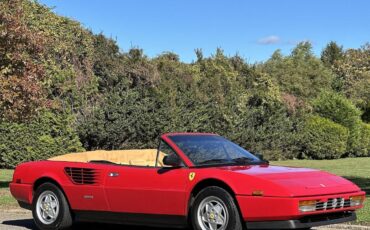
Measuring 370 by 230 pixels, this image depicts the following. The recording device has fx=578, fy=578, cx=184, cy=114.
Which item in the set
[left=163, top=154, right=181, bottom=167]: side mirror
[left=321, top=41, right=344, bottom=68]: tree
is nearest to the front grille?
[left=163, top=154, right=181, bottom=167]: side mirror

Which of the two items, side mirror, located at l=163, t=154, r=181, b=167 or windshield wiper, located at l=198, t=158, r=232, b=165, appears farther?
windshield wiper, located at l=198, t=158, r=232, b=165

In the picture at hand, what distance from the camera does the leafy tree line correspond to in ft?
82.2

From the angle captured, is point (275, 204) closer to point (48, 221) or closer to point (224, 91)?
point (48, 221)

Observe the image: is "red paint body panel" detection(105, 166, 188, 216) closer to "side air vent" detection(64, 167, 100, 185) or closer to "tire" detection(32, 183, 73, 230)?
"side air vent" detection(64, 167, 100, 185)

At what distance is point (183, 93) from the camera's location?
2866 centimetres

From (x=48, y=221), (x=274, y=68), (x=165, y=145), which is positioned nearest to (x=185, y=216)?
(x=165, y=145)

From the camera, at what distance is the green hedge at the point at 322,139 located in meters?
34.7

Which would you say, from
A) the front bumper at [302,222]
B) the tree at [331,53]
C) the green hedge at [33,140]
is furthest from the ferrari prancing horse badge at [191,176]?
the tree at [331,53]

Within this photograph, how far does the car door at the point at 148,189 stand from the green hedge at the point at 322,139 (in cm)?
2745

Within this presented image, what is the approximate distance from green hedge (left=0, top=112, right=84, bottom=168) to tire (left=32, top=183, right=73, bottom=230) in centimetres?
Answer: 1585

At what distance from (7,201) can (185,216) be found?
6653 mm

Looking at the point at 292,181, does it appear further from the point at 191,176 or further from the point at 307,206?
the point at 191,176

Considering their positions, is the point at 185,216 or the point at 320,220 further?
the point at 185,216

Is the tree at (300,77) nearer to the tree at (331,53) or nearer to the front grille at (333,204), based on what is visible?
the tree at (331,53)
